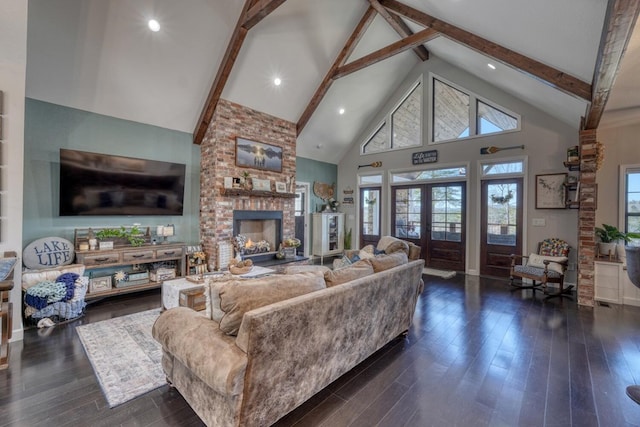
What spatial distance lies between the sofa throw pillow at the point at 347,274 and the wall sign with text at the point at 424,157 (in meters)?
4.97

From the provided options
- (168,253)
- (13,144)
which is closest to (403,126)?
(168,253)

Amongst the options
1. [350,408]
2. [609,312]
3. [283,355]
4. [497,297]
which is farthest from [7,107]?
[609,312]

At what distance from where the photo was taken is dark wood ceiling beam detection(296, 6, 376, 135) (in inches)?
205

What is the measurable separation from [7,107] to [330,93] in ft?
17.2

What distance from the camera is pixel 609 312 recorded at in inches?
151

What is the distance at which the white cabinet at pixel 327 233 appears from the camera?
7.62 m

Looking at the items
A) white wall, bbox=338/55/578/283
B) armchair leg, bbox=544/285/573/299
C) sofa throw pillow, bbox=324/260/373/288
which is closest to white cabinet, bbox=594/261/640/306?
armchair leg, bbox=544/285/573/299

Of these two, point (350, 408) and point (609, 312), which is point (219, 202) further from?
point (609, 312)

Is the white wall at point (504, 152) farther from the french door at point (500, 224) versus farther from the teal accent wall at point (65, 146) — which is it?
the teal accent wall at point (65, 146)

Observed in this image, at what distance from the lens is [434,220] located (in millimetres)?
6656

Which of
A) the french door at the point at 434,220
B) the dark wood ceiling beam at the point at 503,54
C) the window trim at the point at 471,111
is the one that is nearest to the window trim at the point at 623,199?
the window trim at the point at 471,111

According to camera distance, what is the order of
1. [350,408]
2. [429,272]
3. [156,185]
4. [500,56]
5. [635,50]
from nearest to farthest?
[350,408], [635,50], [500,56], [156,185], [429,272]

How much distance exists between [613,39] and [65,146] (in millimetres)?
6289

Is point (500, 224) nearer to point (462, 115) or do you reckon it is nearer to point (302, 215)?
point (462, 115)
